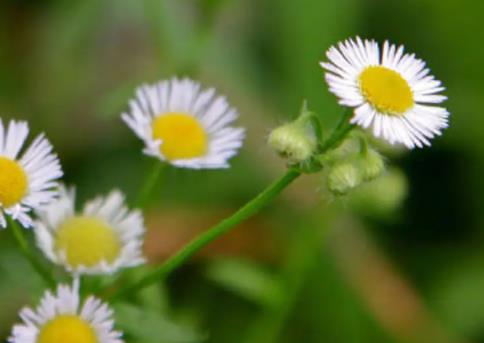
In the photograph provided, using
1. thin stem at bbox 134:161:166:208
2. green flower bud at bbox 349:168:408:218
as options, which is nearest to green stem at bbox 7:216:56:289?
thin stem at bbox 134:161:166:208

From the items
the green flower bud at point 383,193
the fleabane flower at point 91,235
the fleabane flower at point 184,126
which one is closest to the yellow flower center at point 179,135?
the fleabane flower at point 184,126

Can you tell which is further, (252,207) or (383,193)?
(383,193)

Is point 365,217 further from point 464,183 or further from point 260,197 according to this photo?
point 260,197

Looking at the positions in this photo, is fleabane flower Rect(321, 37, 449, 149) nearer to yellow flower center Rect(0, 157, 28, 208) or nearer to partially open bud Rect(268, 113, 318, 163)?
partially open bud Rect(268, 113, 318, 163)

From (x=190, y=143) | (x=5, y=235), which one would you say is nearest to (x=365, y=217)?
(x=5, y=235)

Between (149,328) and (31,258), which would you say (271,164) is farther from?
(31,258)

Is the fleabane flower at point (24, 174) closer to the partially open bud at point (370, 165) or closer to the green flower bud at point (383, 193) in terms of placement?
the partially open bud at point (370, 165)

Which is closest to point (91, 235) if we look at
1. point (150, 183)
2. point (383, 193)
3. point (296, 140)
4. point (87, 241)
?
point (87, 241)
